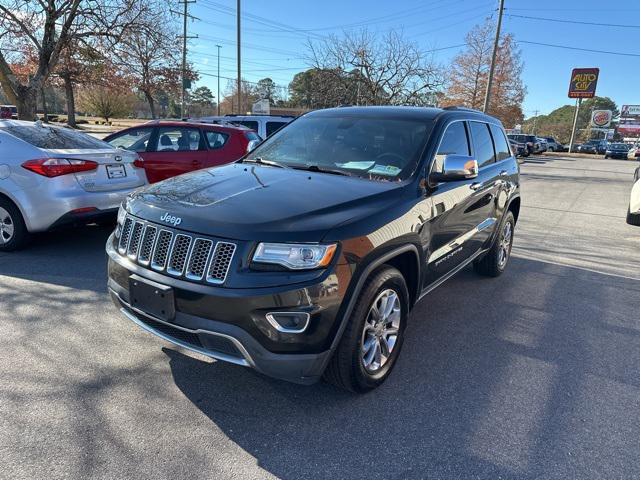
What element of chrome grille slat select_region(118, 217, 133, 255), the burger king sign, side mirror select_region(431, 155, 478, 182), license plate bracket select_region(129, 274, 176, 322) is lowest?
license plate bracket select_region(129, 274, 176, 322)

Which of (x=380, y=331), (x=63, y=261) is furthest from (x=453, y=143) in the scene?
(x=63, y=261)

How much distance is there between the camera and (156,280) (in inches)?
105

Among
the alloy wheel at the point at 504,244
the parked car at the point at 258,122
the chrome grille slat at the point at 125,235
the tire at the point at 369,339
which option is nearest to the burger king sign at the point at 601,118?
the parked car at the point at 258,122

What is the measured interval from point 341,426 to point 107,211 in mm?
4126

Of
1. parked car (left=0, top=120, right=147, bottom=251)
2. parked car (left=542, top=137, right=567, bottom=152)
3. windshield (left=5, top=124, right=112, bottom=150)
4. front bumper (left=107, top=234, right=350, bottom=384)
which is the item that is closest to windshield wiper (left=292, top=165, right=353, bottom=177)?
front bumper (left=107, top=234, right=350, bottom=384)

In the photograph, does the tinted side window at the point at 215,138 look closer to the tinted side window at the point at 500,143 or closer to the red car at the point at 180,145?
the red car at the point at 180,145

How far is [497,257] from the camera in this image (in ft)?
17.6

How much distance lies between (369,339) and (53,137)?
4.76 meters

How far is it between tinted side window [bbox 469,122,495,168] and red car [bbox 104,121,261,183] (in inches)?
151

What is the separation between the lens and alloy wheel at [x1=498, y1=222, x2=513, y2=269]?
544 cm

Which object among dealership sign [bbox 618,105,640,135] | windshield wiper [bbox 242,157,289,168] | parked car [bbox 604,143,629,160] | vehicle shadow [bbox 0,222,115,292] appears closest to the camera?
windshield wiper [bbox 242,157,289,168]

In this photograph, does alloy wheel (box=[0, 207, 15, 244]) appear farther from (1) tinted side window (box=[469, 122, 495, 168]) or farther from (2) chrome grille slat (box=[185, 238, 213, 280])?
(1) tinted side window (box=[469, 122, 495, 168])

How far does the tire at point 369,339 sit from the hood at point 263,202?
47 cm

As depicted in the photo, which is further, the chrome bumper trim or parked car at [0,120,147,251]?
parked car at [0,120,147,251]
